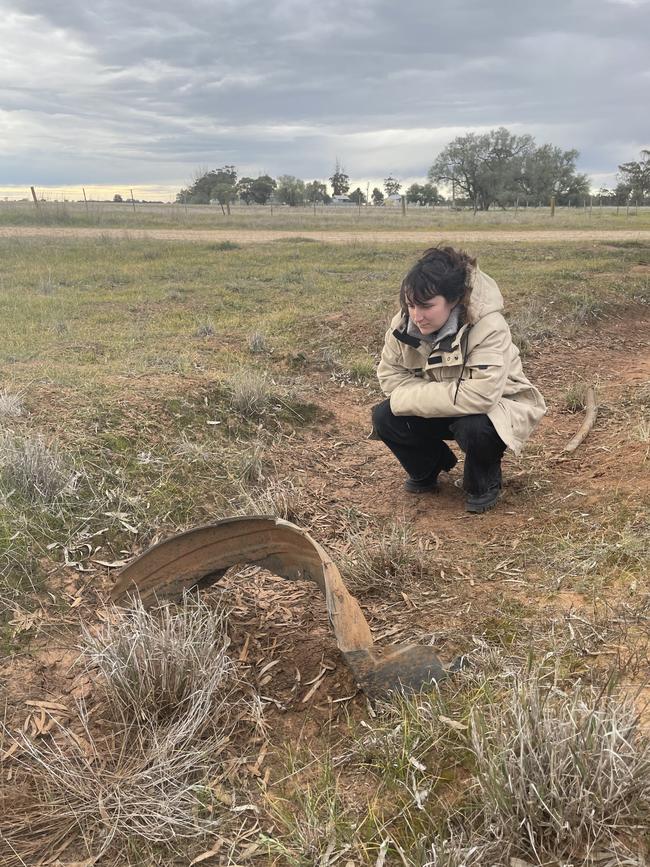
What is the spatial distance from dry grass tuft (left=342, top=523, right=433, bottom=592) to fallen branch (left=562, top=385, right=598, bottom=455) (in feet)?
5.99

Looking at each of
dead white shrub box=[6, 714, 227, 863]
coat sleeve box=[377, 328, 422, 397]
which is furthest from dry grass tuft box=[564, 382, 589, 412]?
dead white shrub box=[6, 714, 227, 863]

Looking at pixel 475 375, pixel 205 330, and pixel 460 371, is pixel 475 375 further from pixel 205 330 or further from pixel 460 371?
pixel 205 330

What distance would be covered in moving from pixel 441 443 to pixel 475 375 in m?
0.66

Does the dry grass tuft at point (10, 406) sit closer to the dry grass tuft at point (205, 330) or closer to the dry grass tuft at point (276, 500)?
the dry grass tuft at point (276, 500)

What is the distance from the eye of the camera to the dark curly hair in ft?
9.82

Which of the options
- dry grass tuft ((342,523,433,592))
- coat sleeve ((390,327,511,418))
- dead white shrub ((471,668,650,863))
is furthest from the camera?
coat sleeve ((390,327,511,418))

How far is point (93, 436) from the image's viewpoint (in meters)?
3.72

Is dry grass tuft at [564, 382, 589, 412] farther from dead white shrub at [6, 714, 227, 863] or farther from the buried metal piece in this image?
dead white shrub at [6, 714, 227, 863]

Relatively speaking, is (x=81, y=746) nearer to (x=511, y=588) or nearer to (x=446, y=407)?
(x=511, y=588)

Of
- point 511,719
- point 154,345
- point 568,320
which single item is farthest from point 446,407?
point 568,320

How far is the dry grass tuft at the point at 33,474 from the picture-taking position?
3084 mm

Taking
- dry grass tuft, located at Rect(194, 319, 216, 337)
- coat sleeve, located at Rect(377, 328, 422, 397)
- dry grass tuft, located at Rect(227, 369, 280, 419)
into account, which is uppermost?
coat sleeve, located at Rect(377, 328, 422, 397)

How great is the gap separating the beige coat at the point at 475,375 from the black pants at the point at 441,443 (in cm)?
9

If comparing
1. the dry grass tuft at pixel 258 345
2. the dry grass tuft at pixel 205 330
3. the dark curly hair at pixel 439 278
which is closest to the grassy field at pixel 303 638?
the dry grass tuft at pixel 258 345
